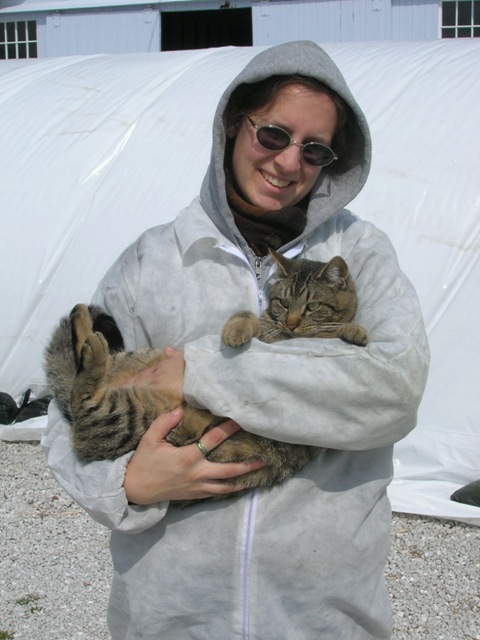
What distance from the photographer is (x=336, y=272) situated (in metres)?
2.29

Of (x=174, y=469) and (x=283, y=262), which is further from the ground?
(x=283, y=262)

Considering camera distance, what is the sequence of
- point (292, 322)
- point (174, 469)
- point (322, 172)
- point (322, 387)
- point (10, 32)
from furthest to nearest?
point (10, 32)
point (292, 322)
point (322, 172)
point (174, 469)
point (322, 387)

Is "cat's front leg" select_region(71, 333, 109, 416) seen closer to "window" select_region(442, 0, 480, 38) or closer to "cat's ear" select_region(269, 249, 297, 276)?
"cat's ear" select_region(269, 249, 297, 276)

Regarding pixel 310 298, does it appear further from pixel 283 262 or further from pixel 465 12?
pixel 465 12

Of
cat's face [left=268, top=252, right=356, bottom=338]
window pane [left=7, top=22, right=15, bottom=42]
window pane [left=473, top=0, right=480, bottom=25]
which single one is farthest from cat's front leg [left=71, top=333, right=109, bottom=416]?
window pane [left=7, top=22, right=15, bottom=42]

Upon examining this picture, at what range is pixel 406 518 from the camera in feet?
14.8

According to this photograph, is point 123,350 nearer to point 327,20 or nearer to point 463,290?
point 463,290

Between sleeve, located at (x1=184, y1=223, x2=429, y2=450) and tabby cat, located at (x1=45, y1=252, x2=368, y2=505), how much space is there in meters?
0.09

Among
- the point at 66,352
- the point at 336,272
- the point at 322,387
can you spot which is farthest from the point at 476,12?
the point at 322,387

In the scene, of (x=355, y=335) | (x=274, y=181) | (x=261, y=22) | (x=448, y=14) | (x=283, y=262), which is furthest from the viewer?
(x=261, y=22)

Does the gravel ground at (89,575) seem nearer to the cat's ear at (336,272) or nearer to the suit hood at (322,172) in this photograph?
the cat's ear at (336,272)

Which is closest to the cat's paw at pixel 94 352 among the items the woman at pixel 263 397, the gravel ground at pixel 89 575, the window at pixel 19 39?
the woman at pixel 263 397

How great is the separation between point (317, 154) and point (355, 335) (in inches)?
19.9

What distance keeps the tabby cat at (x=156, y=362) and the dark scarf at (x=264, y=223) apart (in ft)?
0.24
